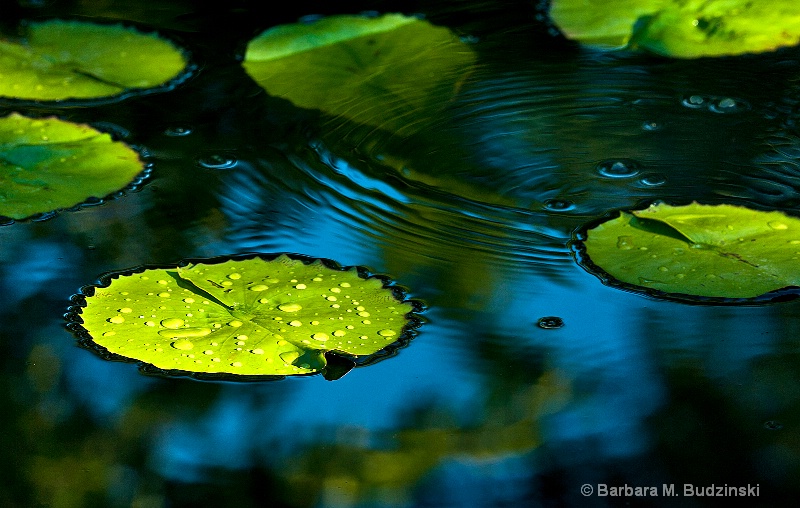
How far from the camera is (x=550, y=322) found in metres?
1.50

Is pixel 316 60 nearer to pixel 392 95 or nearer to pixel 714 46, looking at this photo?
pixel 392 95

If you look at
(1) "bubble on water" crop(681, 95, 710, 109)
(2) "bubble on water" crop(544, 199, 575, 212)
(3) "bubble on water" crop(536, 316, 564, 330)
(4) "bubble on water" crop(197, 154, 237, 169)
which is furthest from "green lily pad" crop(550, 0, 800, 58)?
(3) "bubble on water" crop(536, 316, 564, 330)

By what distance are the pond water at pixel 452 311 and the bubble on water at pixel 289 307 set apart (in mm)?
121

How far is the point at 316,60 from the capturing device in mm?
2438

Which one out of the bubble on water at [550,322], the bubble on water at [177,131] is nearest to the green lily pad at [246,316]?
the bubble on water at [550,322]

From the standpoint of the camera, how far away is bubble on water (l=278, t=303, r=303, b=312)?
1.44 meters

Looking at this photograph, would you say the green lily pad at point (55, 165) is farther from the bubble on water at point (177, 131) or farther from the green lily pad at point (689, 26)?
the green lily pad at point (689, 26)

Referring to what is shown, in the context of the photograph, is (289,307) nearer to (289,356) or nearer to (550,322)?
(289,356)

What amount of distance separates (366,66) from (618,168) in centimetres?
80

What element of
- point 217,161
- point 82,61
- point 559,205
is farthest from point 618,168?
point 82,61

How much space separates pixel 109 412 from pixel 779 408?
100 cm

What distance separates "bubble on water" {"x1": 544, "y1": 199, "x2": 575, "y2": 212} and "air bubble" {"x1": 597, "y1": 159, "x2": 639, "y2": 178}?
147mm

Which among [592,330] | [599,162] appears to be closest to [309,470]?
[592,330]

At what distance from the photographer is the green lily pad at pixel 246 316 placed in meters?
1.37
